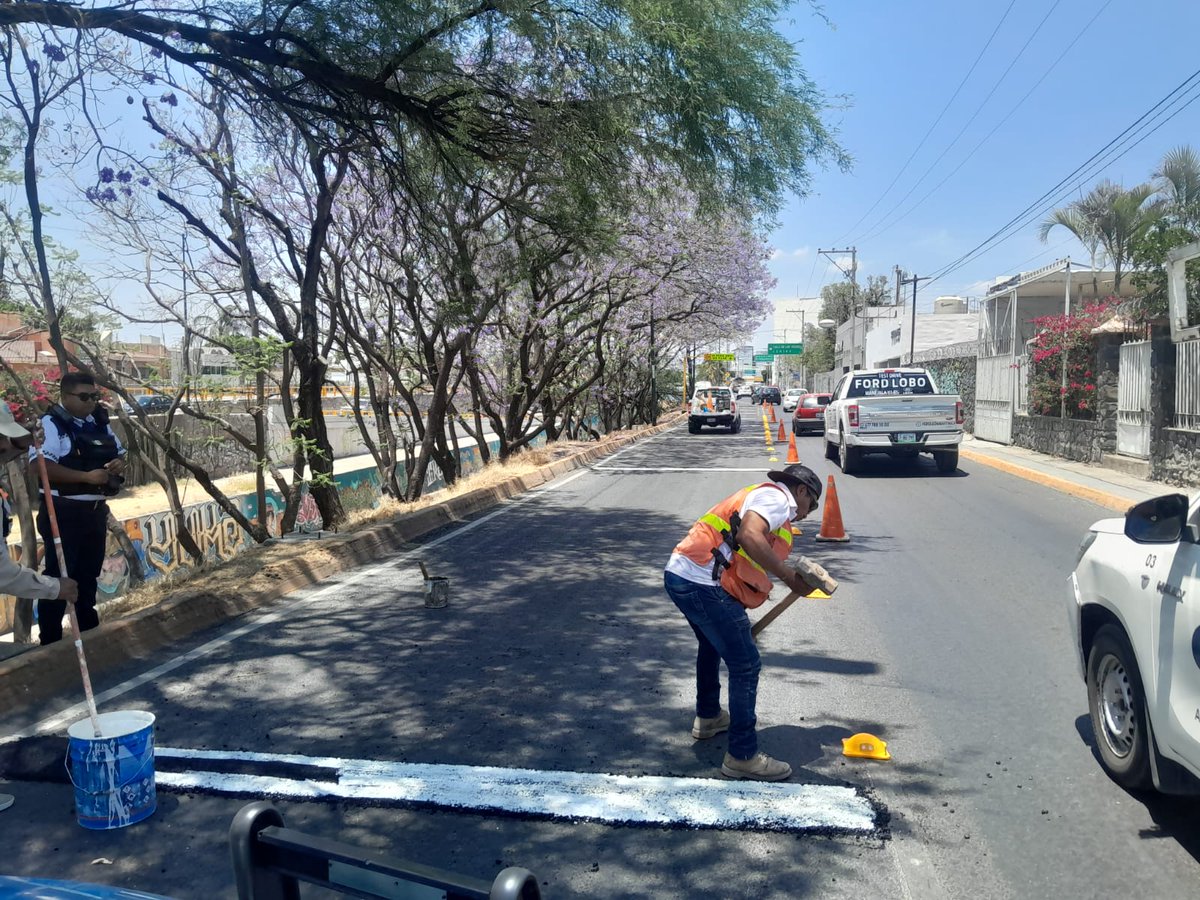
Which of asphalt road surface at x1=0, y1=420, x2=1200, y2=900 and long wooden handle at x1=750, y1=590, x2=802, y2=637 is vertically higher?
long wooden handle at x1=750, y1=590, x2=802, y2=637

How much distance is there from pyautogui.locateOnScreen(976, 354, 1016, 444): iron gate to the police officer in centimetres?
2202

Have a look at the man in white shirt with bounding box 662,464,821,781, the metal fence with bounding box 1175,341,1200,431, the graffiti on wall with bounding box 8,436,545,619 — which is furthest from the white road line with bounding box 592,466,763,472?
the man in white shirt with bounding box 662,464,821,781

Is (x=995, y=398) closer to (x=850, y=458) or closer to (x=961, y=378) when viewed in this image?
(x=961, y=378)

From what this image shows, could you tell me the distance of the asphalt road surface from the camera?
3.58 m

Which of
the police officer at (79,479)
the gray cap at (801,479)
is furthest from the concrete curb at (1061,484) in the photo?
the police officer at (79,479)

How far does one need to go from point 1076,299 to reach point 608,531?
26504 millimetres

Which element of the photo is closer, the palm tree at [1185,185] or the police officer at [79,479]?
the police officer at [79,479]

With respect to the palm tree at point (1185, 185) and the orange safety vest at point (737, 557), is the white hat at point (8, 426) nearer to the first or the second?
the orange safety vest at point (737, 557)

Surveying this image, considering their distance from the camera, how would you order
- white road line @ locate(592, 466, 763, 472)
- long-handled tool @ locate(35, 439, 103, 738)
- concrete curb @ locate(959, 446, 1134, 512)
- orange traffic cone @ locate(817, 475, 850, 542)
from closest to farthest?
long-handled tool @ locate(35, 439, 103, 738)
orange traffic cone @ locate(817, 475, 850, 542)
concrete curb @ locate(959, 446, 1134, 512)
white road line @ locate(592, 466, 763, 472)

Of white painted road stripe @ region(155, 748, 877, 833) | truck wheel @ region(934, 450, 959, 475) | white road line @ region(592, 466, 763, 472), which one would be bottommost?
white road line @ region(592, 466, 763, 472)

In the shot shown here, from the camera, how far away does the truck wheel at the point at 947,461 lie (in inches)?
705

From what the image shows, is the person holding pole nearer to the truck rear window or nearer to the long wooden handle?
the long wooden handle

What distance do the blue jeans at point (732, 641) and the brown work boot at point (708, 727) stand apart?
0.44 meters

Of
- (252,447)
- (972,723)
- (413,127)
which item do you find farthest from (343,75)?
(972,723)
